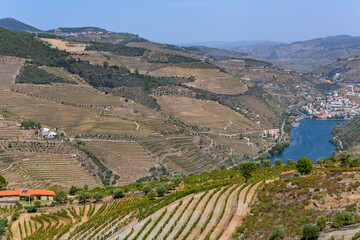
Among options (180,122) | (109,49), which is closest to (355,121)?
(180,122)

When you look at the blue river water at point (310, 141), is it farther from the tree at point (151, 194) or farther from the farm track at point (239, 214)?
the farm track at point (239, 214)

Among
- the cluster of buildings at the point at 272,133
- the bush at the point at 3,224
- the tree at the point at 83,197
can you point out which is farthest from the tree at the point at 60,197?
the cluster of buildings at the point at 272,133

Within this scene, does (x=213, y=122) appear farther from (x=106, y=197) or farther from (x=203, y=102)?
(x=106, y=197)

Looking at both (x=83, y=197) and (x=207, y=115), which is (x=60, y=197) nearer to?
(x=83, y=197)

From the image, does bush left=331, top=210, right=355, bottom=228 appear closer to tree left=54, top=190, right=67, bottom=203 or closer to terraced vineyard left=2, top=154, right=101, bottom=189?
tree left=54, top=190, right=67, bottom=203

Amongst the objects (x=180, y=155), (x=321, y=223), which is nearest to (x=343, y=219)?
(x=321, y=223)

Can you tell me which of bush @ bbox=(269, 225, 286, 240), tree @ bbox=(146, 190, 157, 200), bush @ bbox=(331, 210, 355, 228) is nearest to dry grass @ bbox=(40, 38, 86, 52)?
tree @ bbox=(146, 190, 157, 200)
